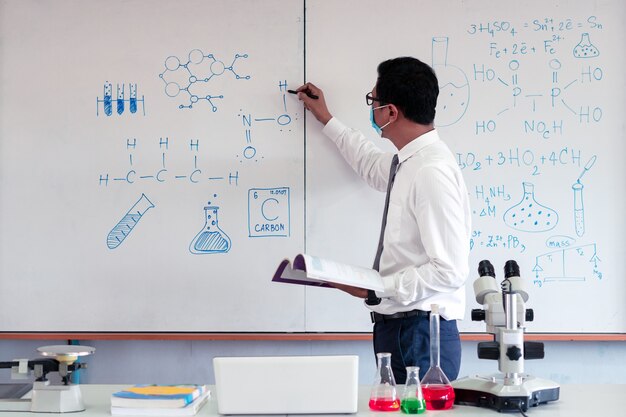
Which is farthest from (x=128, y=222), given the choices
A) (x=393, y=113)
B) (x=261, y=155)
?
(x=393, y=113)

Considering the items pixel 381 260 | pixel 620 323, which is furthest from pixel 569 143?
pixel 381 260

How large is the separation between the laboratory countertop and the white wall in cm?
98

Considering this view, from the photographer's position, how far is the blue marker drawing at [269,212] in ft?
10.6

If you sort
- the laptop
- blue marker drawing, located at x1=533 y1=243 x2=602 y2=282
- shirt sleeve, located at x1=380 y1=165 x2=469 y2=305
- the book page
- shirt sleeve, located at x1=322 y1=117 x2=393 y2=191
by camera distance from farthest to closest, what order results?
blue marker drawing, located at x1=533 y1=243 x2=602 y2=282 → shirt sleeve, located at x1=322 y1=117 x2=393 y2=191 → shirt sleeve, located at x1=380 y1=165 x2=469 y2=305 → the book page → the laptop

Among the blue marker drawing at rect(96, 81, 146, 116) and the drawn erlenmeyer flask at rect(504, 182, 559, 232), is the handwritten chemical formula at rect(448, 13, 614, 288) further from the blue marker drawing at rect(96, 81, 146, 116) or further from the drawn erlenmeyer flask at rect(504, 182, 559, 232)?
the blue marker drawing at rect(96, 81, 146, 116)

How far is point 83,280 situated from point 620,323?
87.6 inches

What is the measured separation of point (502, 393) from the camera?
77.2 inches

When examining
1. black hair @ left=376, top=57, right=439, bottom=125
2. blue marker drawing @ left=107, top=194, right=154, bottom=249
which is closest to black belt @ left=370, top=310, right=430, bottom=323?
black hair @ left=376, top=57, right=439, bottom=125

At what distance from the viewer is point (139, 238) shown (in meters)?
3.26

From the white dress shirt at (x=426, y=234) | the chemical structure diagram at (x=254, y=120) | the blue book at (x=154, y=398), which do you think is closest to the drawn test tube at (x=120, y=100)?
the chemical structure diagram at (x=254, y=120)

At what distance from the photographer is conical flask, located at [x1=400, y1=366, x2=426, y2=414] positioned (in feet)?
6.32

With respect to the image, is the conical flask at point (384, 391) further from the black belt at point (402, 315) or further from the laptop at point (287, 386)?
the black belt at point (402, 315)

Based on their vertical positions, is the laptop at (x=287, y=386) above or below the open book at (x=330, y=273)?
below

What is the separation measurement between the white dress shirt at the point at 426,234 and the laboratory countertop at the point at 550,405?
35 cm
